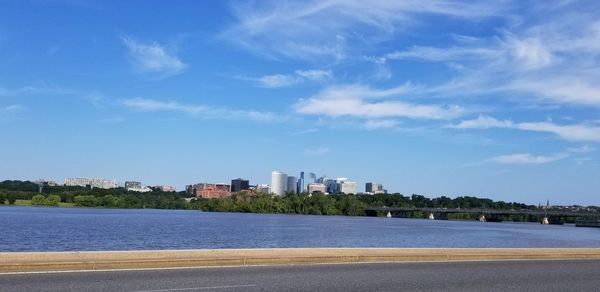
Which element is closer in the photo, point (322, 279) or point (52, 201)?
point (322, 279)

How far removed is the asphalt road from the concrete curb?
1.16m

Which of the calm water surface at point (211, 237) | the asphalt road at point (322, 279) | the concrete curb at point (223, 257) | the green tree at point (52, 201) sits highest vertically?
the green tree at point (52, 201)

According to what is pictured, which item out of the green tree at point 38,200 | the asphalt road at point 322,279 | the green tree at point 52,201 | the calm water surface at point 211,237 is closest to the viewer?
the asphalt road at point 322,279

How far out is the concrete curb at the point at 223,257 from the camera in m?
19.5

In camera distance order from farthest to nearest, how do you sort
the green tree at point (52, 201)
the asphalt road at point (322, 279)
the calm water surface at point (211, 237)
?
the green tree at point (52, 201) < the calm water surface at point (211, 237) < the asphalt road at point (322, 279)

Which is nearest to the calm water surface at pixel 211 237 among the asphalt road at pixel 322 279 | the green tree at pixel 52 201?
the asphalt road at pixel 322 279

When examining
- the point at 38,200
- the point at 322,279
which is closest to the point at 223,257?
the point at 322,279

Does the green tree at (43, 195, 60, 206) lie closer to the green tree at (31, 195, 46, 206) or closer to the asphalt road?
the green tree at (31, 195, 46, 206)

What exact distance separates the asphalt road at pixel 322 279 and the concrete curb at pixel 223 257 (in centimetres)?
116

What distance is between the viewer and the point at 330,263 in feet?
79.3

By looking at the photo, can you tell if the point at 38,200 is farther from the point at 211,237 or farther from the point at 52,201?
the point at 211,237

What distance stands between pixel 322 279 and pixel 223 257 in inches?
200

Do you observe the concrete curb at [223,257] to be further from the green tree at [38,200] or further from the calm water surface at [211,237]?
the green tree at [38,200]

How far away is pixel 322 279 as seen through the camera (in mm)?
18688
